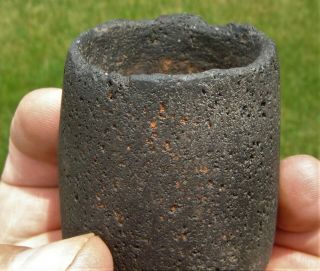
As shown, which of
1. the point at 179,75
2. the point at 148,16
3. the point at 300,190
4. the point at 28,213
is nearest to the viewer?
the point at 179,75

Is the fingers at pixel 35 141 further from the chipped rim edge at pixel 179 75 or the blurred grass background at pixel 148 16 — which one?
the blurred grass background at pixel 148 16

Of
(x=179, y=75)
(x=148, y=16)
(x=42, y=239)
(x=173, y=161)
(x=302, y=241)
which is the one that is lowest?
(x=42, y=239)

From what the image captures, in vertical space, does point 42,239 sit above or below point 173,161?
below

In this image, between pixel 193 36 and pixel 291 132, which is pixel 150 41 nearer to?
pixel 193 36

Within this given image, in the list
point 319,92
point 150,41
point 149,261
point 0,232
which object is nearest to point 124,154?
point 149,261

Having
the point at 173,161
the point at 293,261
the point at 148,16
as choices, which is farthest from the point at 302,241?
the point at 148,16

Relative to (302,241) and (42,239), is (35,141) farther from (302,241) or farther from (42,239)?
(302,241)

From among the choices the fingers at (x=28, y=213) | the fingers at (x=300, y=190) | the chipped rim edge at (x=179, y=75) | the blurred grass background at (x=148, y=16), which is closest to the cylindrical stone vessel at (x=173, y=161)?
the chipped rim edge at (x=179, y=75)

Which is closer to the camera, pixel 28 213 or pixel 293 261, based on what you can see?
pixel 293 261
